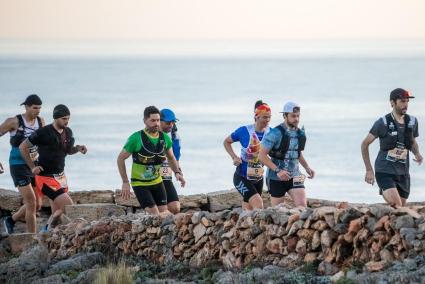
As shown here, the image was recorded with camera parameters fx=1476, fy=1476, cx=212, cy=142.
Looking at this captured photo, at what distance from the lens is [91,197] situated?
23.6m

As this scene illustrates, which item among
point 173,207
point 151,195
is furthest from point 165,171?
point 151,195

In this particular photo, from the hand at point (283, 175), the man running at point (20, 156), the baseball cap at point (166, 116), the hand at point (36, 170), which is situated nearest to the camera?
the hand at point (283, 175)

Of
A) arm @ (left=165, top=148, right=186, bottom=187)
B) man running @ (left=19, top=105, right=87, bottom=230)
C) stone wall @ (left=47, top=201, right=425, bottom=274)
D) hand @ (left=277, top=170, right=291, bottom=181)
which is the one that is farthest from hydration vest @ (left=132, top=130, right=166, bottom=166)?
hand @ (left=277, top=170, right=291, bottom=181)

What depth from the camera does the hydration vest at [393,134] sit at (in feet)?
60.1

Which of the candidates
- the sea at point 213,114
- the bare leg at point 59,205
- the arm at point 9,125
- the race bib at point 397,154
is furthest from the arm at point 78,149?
the sea at point 213,114

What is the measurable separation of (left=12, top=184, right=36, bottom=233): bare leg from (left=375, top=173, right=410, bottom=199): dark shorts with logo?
5.10 meters

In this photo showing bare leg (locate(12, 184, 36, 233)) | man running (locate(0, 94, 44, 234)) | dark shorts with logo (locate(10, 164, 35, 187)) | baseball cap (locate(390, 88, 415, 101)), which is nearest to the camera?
baseball cap (locate(390, 88, 415, 101))

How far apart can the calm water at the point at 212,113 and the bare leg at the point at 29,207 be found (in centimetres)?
2142

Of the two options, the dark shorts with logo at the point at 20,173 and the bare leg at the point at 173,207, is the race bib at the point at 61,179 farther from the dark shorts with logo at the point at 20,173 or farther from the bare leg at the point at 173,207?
the bare leg at the point at 173,207

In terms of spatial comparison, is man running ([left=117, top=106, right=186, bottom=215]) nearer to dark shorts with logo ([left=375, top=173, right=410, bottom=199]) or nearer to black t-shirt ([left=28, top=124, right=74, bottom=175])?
black t-shirt ([left=28, top=124, right=74, bottom=175])

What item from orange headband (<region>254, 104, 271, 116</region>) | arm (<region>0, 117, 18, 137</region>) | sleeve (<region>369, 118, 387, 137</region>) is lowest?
sleeve (<region>369, 118, 387, 137</region>)

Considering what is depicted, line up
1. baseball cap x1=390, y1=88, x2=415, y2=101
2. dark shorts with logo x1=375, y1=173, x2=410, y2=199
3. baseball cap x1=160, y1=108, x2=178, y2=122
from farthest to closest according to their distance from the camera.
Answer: baseball cap x1=160, y1=108, x2=178, y2=122, dark shorts with logo x1=375, y1=173, x2=410, y2=199, baseball cap x1=390, y1=88, x2=415, y2=101

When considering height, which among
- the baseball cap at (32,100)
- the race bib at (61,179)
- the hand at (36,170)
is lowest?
the race bib at (61,179)

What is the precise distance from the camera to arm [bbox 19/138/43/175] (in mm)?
19547
